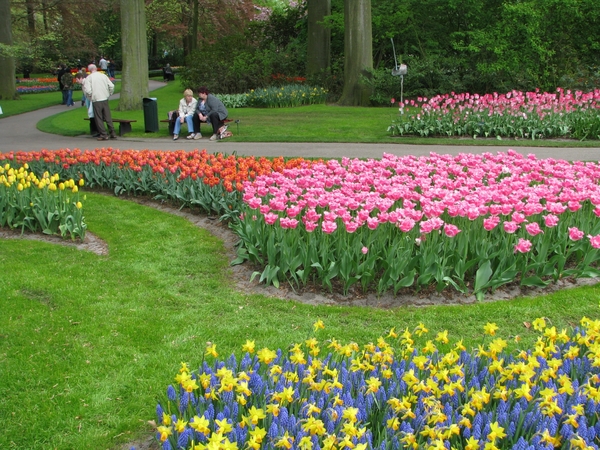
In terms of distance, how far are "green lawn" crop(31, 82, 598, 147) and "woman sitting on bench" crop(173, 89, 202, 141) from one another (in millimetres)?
984

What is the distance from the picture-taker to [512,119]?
14.3 metres

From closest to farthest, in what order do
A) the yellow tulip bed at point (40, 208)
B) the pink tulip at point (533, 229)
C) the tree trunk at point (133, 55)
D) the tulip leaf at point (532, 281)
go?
1. the pink tulip at point (533, 229)
2. the tulip leaf at point (532, 281)
3. the yellow tulip bed at point (40, 208)
4. the tree trunk at point (133, 55)

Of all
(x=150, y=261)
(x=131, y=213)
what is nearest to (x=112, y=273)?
(x=150, y=261)

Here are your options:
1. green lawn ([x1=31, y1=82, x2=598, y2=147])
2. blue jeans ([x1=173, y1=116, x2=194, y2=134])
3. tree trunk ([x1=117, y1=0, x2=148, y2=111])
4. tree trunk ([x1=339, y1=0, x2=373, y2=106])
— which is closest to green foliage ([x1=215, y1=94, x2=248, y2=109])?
green lawn ([x1=31, y1=82, x2=598, y2=147])

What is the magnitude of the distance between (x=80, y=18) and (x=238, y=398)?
4231 centimetres

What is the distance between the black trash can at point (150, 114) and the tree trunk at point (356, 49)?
26.0 ft

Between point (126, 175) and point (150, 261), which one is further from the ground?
point (126, 175)

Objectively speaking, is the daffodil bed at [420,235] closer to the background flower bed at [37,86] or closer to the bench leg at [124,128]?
the bench leg at [124,128]

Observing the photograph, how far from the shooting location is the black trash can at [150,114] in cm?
1642

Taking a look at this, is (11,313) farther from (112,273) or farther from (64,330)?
(112,273)

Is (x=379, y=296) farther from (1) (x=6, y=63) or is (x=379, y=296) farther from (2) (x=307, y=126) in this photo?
(1) (x=6, y=63)

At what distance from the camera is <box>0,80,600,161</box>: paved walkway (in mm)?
12469

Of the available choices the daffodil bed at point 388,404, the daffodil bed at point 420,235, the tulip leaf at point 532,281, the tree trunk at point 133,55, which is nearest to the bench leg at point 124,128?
the tree trunk at point 133,55

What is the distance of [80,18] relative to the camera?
40406mm
